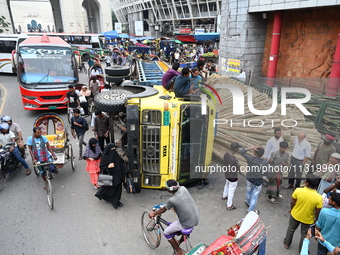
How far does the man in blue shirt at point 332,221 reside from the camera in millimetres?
3222

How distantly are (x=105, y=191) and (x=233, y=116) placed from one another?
3.80m

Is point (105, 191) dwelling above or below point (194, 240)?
above

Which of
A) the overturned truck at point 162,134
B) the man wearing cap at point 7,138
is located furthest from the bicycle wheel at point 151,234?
the man wearing cap at point 7,138

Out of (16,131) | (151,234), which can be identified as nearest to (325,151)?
(151,234)

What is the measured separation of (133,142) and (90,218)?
5.70ft

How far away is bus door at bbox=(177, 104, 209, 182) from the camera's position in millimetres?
5289

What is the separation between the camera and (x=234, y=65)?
1395 centimetres

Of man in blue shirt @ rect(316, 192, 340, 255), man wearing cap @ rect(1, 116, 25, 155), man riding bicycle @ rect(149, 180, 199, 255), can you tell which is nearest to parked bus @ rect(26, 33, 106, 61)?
man wearing cap @ rect(1, 116, 25, 155)

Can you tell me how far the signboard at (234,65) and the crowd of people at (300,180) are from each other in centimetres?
883

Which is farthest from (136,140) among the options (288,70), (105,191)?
(288,70)

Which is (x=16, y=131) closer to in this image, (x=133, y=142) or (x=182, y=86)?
(x=133, y=142)

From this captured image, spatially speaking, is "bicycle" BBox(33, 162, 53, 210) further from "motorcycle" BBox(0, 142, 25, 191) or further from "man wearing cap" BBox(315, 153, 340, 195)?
"man wearing cap" BBox(315, 153, 340, 195)

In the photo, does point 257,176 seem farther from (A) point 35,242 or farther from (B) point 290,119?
(A) point 35,242

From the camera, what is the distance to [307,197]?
3.70m
